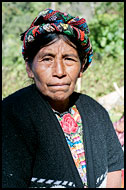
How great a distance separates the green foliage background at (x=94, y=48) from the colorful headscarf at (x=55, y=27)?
446 centimetres

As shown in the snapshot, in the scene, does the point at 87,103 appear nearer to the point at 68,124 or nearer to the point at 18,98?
the point at 68,124

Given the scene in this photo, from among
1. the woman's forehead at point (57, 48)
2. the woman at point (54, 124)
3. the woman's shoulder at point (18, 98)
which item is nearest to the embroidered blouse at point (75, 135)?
the woman at point (54, 124)

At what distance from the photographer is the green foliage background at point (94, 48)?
6.73 meters

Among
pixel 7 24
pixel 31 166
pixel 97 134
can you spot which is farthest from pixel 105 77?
pixel 31 166

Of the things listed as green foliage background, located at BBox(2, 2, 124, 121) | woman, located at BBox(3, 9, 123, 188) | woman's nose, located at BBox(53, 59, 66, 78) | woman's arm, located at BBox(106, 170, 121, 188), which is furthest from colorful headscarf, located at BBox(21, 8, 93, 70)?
green foliage background, located at BBox(2, 2, 124, 121)

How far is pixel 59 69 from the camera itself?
4.60 feet

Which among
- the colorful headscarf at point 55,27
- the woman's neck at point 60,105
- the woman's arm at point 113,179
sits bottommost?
the woman's arm at point 113,179

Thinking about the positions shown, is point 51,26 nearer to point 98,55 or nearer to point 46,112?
point 46,112

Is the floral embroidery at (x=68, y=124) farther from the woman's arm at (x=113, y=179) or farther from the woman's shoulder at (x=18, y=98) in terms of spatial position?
the woman's arm at (x=113, y=179)

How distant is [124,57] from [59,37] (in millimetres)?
6563

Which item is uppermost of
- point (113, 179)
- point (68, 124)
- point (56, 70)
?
point (56, 70)

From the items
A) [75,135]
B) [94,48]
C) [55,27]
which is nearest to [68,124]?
A: [75,135]

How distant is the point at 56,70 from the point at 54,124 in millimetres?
330

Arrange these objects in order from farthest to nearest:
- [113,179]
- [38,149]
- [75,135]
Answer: [113,179]
[75,135]
[38,149]
